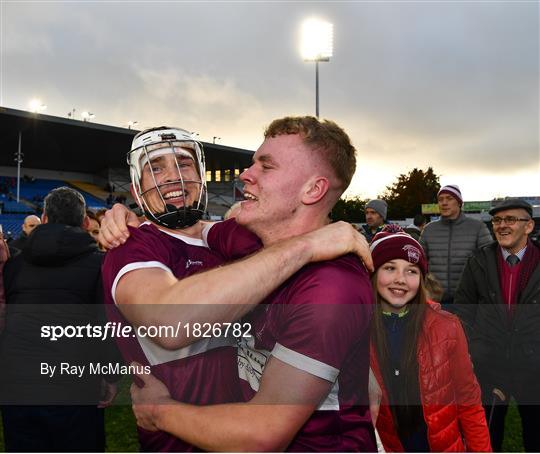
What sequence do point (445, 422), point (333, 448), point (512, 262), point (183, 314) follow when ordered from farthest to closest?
point (512, 262) → point (445, 422) → point (333, 448) → point (183, 314)

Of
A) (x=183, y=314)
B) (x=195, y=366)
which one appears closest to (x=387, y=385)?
(x=195, y=366)

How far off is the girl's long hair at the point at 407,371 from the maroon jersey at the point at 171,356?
130cm

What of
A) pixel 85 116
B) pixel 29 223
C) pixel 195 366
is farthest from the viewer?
pixel 85 116

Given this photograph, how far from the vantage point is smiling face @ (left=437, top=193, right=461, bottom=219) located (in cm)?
599

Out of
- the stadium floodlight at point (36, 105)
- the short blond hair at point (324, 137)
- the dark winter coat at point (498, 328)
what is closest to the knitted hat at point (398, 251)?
the short blond hair at point (324, 137)

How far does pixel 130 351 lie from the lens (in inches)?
71.7

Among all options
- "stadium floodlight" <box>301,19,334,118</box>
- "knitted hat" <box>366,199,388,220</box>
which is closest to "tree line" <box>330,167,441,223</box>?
"stadium floodlight" <box>301,19,334,118</box>

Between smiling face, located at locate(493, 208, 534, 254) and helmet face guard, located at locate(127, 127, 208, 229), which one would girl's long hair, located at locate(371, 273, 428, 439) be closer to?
helmet face guard, located at locate(127, 127, 208, 229)

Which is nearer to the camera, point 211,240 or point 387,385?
point 211,240

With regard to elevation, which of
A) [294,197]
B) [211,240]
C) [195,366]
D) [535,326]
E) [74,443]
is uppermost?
[294,197]

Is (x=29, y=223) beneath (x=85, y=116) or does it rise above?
beneath

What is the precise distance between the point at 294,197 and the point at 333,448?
2.89 feet

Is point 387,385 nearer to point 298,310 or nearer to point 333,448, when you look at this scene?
point 333,448

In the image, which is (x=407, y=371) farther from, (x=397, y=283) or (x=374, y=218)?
(x=374, y=218)
